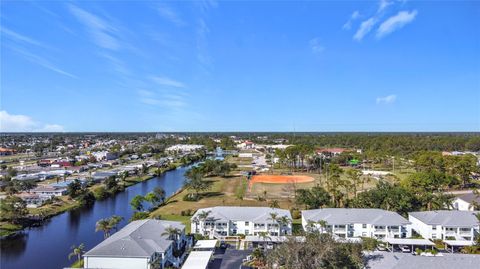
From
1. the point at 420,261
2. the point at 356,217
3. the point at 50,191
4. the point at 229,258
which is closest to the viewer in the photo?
the point at 420,261

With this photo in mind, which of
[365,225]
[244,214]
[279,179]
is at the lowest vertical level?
[279,179]

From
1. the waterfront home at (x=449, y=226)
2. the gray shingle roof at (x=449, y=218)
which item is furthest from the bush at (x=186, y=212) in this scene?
the waterfront home at (x=449, y=226)

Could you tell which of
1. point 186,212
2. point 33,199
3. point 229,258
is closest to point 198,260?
point 229,258

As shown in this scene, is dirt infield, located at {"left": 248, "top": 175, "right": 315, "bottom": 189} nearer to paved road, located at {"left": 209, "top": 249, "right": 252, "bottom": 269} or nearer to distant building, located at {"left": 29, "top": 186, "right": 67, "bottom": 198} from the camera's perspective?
distant building, located at {"left": 29, "top": 186, "right": 67, "bottom": 198}

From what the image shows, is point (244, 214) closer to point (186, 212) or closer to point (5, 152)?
point (186, 212)

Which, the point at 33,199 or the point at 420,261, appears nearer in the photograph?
the point at 420,261

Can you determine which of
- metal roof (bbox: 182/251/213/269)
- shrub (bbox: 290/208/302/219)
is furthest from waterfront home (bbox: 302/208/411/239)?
metal roof (bbox: 182/251/213/269)
